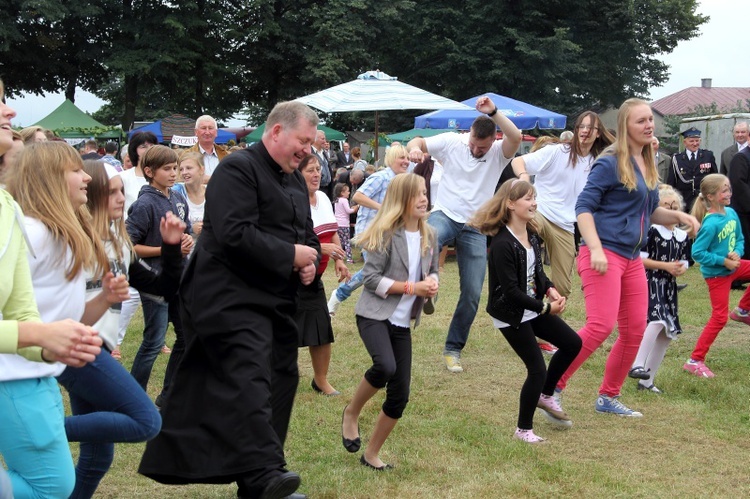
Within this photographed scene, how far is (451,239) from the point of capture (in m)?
7.55

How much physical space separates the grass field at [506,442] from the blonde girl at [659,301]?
21cm

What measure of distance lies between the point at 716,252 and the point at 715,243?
0.26 feet

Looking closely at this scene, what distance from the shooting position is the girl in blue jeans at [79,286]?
10.8ft

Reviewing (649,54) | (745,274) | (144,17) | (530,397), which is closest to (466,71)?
(649,54)

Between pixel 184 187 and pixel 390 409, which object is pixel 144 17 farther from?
pixel 390 409

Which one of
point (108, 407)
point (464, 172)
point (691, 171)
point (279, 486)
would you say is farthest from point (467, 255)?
point (691, 171)

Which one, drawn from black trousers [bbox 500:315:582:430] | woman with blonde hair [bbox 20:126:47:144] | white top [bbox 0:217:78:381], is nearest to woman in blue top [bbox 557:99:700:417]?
black trousers [bbox 500:315:582:430]

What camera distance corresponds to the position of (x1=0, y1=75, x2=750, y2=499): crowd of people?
324 centimetres

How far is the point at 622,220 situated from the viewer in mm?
5836

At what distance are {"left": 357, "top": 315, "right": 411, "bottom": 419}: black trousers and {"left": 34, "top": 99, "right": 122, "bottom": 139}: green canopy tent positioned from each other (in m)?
24.6

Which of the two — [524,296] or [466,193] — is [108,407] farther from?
[466,193]

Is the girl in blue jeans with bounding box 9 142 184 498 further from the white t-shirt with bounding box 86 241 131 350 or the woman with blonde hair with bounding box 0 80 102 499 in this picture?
the woman with blonde hair with bounding box 0 80 102 499

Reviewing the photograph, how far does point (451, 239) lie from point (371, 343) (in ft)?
8.95

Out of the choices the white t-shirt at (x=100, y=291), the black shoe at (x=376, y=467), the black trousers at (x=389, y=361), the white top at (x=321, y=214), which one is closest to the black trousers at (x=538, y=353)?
the black trousers at (x=389, y=361)
